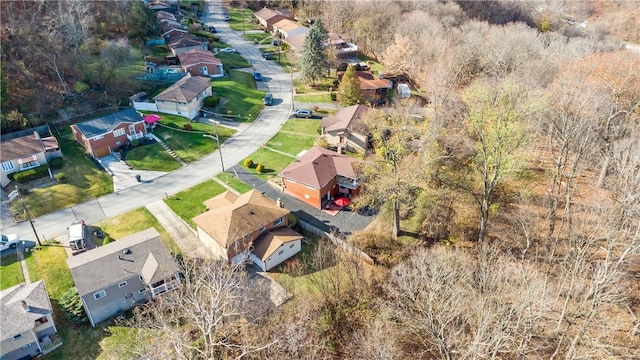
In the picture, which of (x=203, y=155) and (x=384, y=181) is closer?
(x=384, y=181)

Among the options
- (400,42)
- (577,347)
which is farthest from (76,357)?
(400,42)

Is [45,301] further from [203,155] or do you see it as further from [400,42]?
[400,42]

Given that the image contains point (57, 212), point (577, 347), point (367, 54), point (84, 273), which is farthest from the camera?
point (367, 54)

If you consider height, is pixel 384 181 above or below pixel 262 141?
above

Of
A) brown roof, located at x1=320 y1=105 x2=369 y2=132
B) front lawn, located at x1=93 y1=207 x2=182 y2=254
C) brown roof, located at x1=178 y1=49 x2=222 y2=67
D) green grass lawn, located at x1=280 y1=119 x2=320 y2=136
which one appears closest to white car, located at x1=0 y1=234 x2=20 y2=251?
front lawn, located at x1=93 y1=207 x2=182 y2=254

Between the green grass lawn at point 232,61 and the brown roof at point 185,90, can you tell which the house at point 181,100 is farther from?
the green grass lawn at point 232,61

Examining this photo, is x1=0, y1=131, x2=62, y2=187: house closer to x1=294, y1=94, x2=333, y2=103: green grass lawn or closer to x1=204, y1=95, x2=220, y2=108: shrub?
x1=204, y1=95, x2=220, y2=108: shrub

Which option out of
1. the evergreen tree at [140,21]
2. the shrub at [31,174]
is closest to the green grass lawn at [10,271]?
the shrub at [31,174]
